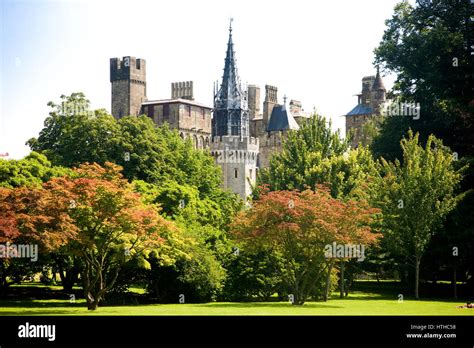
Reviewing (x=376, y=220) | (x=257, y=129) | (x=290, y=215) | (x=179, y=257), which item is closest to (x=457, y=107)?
(x=376, y=220)

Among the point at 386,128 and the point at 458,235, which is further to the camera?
the point at 386,128

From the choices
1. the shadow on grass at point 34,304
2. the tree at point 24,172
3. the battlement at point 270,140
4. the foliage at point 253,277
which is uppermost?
the battlement at point 270,140

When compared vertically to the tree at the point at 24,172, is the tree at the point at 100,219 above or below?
below

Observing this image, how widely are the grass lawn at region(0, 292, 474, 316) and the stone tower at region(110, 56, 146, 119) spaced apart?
6304cm

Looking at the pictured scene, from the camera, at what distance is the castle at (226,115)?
3538 inches

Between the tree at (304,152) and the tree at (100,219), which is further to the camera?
the tree at (304,152)

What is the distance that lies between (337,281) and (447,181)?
8742 millimetres

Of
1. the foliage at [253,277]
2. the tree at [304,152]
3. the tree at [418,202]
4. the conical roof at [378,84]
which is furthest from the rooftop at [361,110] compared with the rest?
the foliage at [253,277]

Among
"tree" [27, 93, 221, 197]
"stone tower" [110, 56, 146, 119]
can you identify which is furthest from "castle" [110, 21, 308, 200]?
"tree" [27, 93, 221, 197]

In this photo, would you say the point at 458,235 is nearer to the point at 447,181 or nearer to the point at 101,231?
the point at 447,181

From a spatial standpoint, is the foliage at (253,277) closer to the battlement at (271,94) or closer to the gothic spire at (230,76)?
the gothic spire at (230,76)

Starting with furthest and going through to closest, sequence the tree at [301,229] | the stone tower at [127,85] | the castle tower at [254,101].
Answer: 1. the castle tower at [254,101]
2. the stone tower at [127,85]
3. the tree at [301,229]

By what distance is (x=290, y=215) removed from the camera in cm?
3838

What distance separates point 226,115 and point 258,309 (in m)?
56.7
